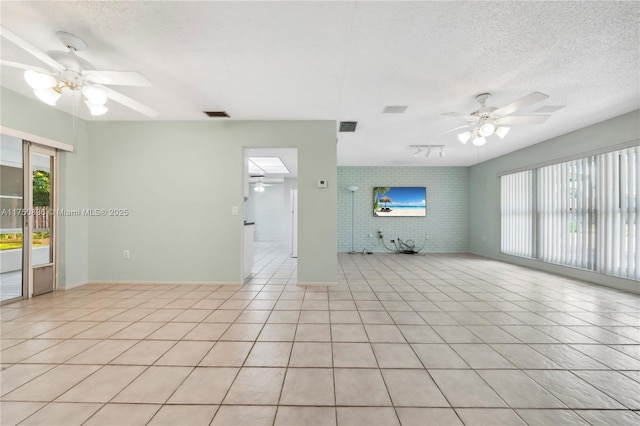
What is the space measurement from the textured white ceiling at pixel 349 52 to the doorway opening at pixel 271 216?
1.92 m

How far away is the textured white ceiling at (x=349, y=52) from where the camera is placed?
6.59 ft

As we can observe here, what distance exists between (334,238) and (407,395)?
108 inches

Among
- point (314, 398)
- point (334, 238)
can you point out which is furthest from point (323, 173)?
point (314, 398)

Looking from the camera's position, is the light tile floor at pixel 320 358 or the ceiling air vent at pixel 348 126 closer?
the light tile floor at pixel 320 358

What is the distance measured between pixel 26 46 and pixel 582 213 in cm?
755

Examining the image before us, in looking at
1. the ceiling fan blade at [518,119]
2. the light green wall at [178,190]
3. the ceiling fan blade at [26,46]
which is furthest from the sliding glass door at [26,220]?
the ceiling fan blade at [518,119]

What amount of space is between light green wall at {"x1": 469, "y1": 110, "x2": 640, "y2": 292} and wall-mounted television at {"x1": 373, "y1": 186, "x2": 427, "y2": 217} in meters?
1.55

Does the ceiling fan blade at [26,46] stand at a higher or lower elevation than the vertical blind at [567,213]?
higher

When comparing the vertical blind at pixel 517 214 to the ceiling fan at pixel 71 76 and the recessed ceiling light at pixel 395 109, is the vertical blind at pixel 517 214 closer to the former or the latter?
the recessed ceiling light at pixel 395 109

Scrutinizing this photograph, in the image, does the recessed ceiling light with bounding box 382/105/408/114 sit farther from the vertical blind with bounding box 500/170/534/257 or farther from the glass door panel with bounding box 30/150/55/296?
the glass door panel with bounding box 30/150/55/296

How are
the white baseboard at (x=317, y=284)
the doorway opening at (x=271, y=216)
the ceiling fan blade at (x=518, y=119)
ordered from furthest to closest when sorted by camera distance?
the doorway opening at (x=271, y=216)
the white baseboard at (x=317, y=284)
the ceiling fan blade at (x=518, y=119)

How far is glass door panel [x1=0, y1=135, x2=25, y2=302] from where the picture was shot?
3.37 metres

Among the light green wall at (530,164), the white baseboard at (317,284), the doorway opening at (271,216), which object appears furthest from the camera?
the doorway opening at (271,216)

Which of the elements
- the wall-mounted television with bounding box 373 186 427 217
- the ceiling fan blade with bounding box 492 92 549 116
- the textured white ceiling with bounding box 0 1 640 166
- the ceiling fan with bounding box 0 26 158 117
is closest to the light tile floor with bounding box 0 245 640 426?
the ceiling fan with bounding box 0 26 158 117
